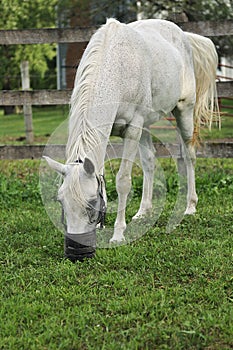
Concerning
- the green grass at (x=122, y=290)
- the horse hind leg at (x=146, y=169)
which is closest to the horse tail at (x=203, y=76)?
the horse hind leg at (x=146, y=169)

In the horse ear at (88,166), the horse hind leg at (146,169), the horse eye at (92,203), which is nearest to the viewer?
the horse ear at (88,166)

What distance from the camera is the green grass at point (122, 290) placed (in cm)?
296

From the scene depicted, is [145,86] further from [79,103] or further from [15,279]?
[15,279]

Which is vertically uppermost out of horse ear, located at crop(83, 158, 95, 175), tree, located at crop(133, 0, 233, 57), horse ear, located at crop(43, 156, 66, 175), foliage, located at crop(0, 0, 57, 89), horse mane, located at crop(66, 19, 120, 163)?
horse mane, located at crop(66, 19, 120, 163)

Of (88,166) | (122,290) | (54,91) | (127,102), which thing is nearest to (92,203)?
(88,166)

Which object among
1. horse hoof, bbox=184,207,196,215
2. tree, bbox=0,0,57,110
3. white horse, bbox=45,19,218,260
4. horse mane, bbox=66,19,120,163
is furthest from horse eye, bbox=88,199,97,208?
tree, bbox=0,0,57,110

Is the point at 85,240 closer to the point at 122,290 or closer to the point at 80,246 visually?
the point at 80,246

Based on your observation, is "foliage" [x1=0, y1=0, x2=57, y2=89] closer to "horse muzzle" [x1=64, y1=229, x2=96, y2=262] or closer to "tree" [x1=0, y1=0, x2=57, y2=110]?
"tree" [x1=0, y1=0, x2=57, y2=110]

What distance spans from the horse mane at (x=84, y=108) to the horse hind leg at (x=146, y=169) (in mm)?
1381

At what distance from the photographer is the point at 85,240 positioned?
3969 millimetres

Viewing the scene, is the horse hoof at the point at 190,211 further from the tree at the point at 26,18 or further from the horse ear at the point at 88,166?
the tree at the point at 26,18

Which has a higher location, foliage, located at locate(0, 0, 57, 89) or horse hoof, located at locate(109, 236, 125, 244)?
horse hoof, located at locate(109, 236, 125, 244)

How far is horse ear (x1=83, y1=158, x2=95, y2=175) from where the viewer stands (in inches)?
149

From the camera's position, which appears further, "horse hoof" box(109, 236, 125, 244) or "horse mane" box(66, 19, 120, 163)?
"horse hoof" box(109, 236, 125, 244)
